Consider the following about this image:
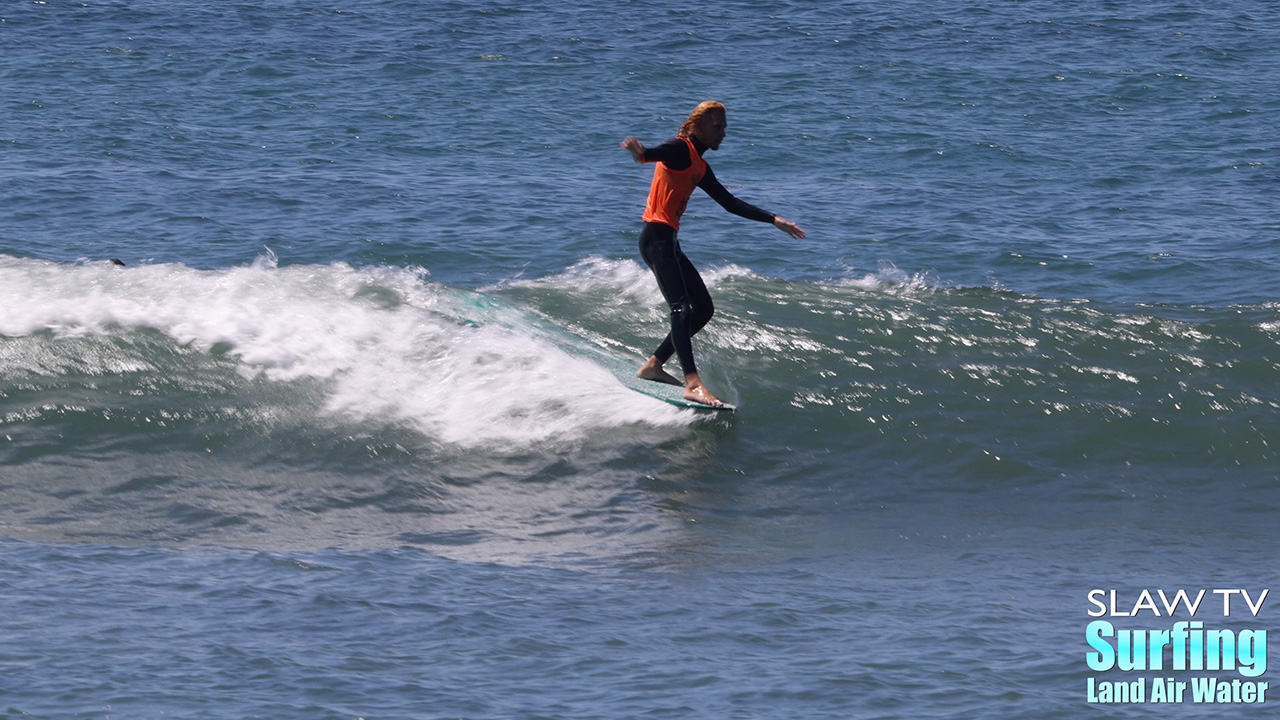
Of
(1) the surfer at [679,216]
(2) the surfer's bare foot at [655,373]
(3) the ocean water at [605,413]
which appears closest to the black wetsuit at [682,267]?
(1) the surfer at [679,216]

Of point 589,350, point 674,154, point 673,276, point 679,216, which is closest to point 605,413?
point 589,350

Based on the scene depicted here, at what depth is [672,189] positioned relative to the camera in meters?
8.90

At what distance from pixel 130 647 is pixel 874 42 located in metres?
22.7

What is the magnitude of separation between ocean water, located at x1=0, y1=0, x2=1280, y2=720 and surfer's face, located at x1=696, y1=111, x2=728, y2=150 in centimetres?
194

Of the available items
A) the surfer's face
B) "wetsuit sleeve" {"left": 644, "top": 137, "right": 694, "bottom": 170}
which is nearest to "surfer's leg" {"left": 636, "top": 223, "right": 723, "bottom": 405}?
"wetsuit sleeve" {"left": 644, "top": 137, "right": 694, "bottom": 170}

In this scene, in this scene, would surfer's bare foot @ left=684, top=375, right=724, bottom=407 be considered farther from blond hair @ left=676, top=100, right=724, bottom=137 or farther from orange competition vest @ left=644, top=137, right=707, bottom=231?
blond hair @ left=676, top=100, right=724, bottom=137

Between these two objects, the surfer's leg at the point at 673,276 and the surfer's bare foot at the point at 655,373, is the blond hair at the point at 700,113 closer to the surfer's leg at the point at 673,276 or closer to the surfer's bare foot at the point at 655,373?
the surfer's leg at the point at 673,276

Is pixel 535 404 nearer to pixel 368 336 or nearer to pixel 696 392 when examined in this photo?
pixel 696 392

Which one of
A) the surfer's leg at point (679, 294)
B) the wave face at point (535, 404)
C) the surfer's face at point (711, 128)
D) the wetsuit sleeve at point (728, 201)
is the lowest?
the wave face at point (535, 404)

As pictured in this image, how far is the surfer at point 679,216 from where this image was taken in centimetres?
869

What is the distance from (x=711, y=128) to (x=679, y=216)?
561mm

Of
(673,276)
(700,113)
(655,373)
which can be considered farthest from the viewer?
(655,373)

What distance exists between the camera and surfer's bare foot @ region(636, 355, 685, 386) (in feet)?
31.8

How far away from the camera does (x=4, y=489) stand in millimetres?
→ 8750
